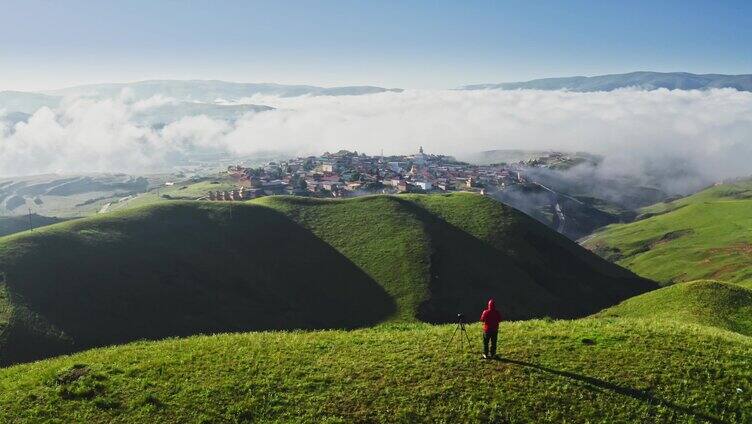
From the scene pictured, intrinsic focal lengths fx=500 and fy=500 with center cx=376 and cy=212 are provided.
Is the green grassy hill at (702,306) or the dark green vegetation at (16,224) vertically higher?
the green grassy hill at (702,306)

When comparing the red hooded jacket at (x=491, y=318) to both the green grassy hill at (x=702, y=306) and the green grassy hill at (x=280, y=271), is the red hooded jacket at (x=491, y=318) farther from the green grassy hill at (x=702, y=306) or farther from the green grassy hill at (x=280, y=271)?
the green grassy hill at (x=280, y=271)

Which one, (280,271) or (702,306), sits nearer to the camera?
(702,306)

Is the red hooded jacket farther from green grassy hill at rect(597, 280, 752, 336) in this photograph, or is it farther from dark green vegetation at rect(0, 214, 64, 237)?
dark green vegetation at rect(0, 214, 64, 237)

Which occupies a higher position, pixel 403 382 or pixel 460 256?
pixel 403 382

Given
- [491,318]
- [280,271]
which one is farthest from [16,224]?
[491,318]

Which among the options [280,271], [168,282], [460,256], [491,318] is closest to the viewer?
[491,318]

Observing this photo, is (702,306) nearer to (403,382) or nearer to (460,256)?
(403,382)

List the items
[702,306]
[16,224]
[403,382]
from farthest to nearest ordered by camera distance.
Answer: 1. [16,224]
2. [702,306]
3. [403,382]

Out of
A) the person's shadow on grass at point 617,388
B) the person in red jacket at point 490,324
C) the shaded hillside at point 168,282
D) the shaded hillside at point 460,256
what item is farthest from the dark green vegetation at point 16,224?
the person's shadow on grass at point 617,388
